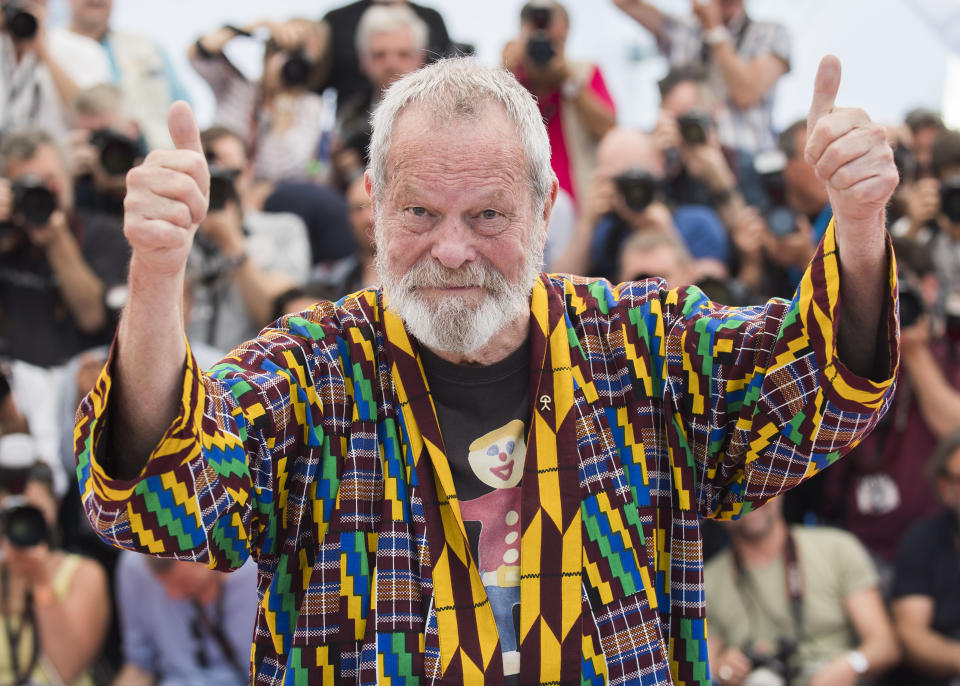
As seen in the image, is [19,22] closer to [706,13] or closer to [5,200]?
[5,200]

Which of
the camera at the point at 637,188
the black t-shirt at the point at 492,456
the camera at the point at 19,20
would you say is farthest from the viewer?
the camera at the point at 19,20

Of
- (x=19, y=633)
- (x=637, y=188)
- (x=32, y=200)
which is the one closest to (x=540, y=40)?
(x=637, y=188)

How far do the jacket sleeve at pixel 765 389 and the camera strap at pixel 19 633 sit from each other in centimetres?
309

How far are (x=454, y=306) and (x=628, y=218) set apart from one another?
2.96 metres

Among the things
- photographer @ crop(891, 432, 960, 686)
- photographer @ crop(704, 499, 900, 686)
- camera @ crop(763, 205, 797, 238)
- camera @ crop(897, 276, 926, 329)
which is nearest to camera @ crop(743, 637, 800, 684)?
photographer @ crop(704, 499, 900, 686)

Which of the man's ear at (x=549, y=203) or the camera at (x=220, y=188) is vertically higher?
the camera at (x=220, y=188)

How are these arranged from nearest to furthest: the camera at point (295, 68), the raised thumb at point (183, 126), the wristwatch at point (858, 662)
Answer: the raised thumb at point (183, 126) < the wristwatch at point (858, 662) < the camera at point (295, 68)

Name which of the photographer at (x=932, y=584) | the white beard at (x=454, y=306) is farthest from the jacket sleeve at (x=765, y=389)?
the photographer at (x=932, y=584)

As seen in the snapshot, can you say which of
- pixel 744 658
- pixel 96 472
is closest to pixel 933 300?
pixel 744 658

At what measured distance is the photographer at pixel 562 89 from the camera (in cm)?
532

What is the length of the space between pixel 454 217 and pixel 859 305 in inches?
24.9

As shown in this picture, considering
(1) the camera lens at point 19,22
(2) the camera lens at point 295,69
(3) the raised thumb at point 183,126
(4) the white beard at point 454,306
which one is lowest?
(4) the white beard at point 454,306

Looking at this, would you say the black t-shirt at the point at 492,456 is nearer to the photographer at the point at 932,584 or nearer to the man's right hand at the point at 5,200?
the photographer at the point at 932,584

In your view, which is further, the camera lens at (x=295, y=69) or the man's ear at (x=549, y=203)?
the camera lens at (x=295, y=69)
